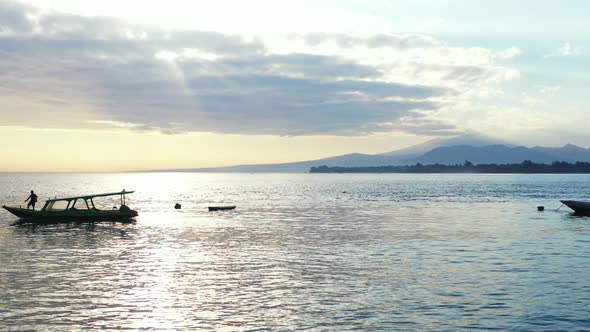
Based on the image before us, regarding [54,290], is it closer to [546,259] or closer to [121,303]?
[121,303]

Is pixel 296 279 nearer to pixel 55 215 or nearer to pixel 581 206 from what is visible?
pixel 55 215

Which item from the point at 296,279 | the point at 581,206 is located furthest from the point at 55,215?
the point at 581,206

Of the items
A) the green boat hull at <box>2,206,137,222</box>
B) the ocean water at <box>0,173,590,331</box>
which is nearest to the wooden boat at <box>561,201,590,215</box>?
the ocean water at <box>0,173,590,331</box>

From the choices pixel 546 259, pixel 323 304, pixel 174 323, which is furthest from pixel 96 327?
pixel 546 259

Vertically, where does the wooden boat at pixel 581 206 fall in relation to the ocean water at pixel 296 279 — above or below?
above

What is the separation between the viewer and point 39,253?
4809 cm

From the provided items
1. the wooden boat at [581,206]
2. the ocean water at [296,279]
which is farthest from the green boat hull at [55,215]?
the wooden boat at [581,206]

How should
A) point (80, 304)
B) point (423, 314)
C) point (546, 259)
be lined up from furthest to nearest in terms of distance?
point (546, 259)
point (80, 304)
point (423, 314)

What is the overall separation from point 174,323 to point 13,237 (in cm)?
4230

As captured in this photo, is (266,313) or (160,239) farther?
(160,239)

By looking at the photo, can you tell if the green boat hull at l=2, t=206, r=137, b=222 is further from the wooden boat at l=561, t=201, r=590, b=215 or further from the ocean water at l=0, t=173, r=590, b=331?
the wooden boat at l=561, t=201, r=590, b=215

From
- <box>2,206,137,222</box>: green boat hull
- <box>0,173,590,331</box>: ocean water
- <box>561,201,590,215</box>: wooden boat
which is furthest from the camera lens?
<box>561,201,590,215</box>: wooden boat

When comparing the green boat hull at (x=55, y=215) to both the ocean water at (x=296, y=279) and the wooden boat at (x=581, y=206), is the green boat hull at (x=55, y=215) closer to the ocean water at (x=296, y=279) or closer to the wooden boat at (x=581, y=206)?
the ocean water at (x=296, y=279)

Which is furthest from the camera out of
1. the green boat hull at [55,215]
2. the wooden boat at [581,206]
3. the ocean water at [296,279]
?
the wooden boat at [581,206]
